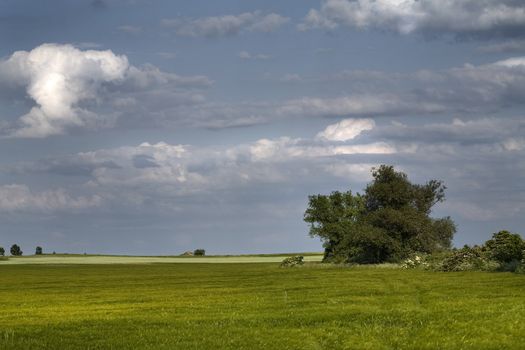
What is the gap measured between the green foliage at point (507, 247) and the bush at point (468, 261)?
974mm

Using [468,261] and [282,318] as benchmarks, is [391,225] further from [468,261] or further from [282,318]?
[282,318]

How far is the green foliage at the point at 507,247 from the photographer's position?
284ft

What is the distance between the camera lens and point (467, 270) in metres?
89.2

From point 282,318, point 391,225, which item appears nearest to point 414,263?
point 391,225

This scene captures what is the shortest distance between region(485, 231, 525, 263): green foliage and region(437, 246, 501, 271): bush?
38.4 inches

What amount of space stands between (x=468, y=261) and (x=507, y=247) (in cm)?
594

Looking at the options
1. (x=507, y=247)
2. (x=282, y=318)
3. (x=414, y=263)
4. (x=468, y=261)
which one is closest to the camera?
(x=282, y=318)

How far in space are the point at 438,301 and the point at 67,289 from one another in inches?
1575

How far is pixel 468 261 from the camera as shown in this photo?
91.5m

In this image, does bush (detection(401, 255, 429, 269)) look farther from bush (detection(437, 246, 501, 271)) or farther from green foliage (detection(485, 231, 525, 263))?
green foliage (detection(485, 231, 525, 263))

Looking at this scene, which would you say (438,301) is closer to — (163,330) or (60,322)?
(163,330)

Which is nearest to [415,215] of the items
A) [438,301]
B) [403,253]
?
[403,253]

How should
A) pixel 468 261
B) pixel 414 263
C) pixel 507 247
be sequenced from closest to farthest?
pixel 507 247 → pixel 468 261 → pixel 414 263

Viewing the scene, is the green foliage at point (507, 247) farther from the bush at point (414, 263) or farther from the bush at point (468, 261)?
the bush at point (414, 263)
